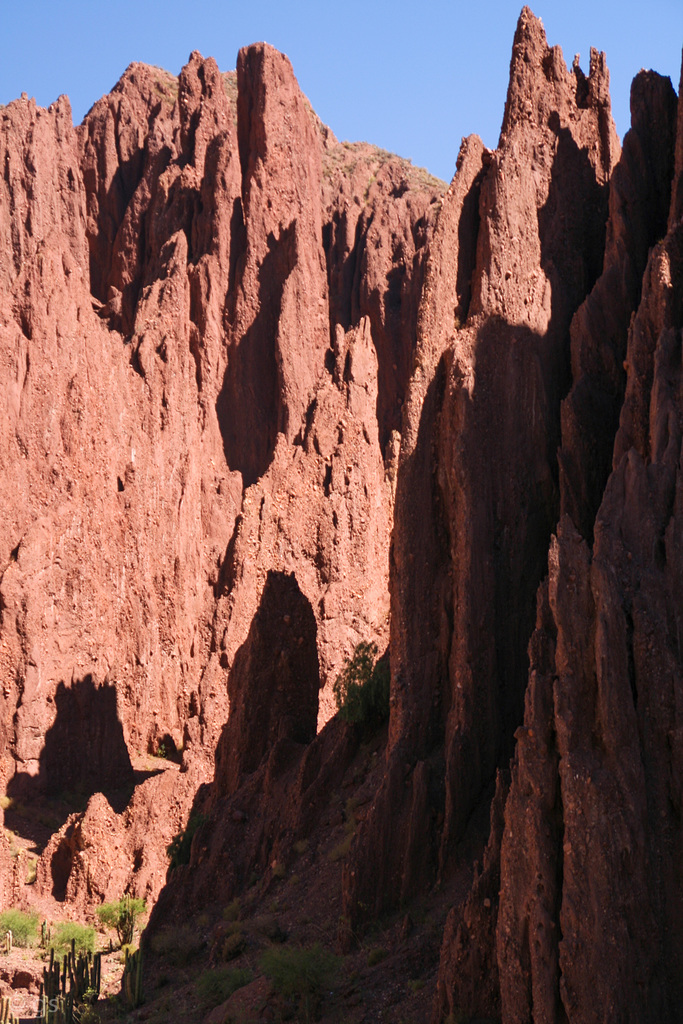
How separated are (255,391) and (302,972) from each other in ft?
103

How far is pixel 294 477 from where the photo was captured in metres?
35.4

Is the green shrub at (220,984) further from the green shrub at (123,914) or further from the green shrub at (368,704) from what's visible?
the green shrub at (368,704)

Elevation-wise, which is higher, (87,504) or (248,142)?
(248,142)

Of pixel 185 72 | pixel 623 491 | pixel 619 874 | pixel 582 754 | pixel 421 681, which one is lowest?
pixel 619 874

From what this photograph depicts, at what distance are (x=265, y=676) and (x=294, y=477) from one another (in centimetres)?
1264

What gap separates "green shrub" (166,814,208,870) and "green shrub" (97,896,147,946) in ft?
3.92

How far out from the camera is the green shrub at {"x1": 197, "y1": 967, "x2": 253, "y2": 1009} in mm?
16234

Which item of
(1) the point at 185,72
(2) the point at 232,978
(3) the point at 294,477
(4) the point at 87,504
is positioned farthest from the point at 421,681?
(1) the point at 185,72

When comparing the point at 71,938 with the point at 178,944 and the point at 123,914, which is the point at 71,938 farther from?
the point at 178,944

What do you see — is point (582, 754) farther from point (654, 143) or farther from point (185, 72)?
point (185, 72)

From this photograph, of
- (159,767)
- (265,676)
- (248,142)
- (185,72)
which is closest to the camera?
(265,676)

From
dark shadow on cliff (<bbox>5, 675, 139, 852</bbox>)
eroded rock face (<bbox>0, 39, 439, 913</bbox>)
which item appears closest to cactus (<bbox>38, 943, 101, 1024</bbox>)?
eroded rock face (<bbox>0, 39, 439, 913</bbox>)

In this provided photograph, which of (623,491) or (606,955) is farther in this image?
(623,491)

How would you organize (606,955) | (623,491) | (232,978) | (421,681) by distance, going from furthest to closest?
(421,681)
(232,978)
(623,491)
(606,955)
